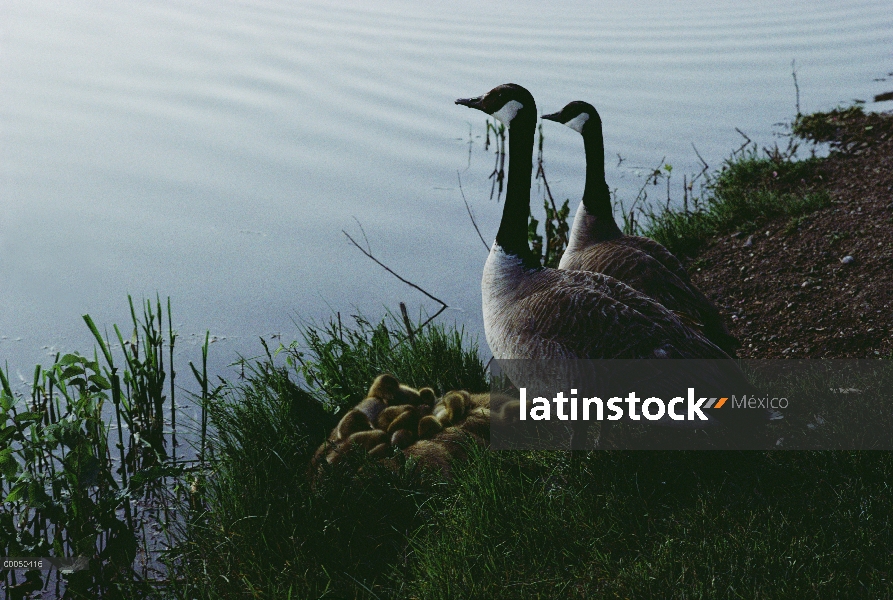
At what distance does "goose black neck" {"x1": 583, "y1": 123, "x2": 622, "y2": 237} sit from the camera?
7.14 m

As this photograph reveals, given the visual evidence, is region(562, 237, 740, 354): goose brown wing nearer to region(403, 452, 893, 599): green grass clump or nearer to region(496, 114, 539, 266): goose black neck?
region(496, 114, 539, 266): goose black neck

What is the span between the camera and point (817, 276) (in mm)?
8070

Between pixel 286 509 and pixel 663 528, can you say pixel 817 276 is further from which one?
pixel 286 509

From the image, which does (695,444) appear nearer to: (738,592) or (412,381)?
(738,592)

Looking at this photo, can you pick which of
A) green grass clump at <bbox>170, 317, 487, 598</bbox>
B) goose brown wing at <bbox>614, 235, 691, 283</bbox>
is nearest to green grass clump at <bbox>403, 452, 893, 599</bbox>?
green grass clump at <bbox>170, 317, 487, 598</bbox>

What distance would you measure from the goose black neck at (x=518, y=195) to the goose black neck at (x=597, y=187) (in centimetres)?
101

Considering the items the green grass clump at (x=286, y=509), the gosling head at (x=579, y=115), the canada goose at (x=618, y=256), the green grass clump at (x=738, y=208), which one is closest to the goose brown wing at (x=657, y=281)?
the canada goose at (x=618, y=256)

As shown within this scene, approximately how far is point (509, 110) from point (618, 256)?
1351mm

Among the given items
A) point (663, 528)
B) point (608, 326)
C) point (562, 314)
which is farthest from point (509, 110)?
point (663, 528)

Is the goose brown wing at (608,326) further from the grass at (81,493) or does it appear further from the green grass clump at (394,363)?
the grass at (81,493)

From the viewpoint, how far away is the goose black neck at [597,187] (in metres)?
7.14

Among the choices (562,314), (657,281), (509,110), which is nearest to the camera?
(562,314)

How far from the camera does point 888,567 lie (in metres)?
4.27

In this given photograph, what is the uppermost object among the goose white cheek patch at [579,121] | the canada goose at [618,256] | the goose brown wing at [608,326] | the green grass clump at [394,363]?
the goose white cheek patch at [579,121]
